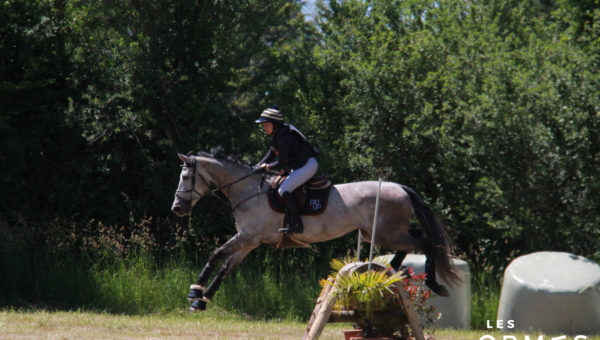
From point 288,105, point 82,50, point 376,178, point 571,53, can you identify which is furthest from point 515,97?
point 82,50

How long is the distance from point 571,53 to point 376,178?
3.91 metres

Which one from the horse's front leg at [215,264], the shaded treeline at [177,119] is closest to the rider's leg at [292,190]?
the horse's front leg at [215,264]

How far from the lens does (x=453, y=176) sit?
12.5 m

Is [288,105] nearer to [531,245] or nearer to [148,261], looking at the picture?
[148,261]

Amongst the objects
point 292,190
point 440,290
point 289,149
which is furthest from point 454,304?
point 289,149

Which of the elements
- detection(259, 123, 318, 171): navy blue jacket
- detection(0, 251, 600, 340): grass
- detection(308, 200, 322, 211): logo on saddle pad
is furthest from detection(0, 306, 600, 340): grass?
detection(259, 123, 318, 171): navy blue jacket

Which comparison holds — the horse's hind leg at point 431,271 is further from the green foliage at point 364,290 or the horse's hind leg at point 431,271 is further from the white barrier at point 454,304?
the green foliage at point 364,290

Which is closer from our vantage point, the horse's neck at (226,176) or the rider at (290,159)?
the rider at (290,159)

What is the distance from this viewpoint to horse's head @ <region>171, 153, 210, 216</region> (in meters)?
8.58

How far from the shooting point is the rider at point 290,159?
27.9 ft

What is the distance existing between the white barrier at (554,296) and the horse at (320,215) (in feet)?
5.10

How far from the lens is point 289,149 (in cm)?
853

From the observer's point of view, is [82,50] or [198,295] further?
[82,50]

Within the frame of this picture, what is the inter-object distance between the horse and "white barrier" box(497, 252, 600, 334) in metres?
1.55
